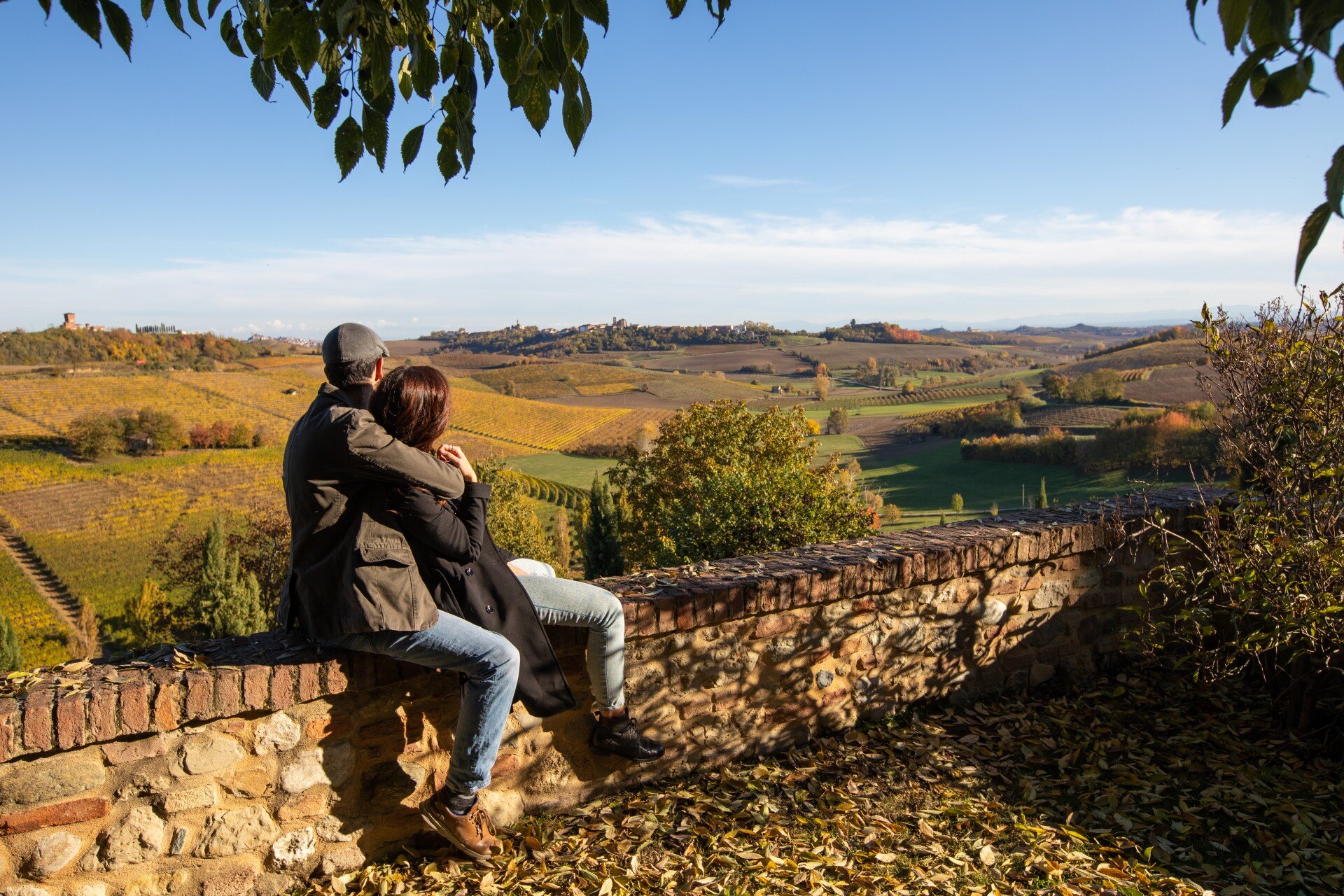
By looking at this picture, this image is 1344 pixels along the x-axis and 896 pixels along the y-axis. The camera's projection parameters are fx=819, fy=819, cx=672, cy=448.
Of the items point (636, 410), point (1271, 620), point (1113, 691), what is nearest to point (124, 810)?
point (1113, 691)

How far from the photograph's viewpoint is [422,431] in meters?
2.61

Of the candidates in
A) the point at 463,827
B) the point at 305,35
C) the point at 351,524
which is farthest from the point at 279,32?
the point at 463,827

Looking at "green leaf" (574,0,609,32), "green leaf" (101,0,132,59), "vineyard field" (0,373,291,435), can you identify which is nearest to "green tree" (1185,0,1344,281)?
"green leaf" (574,0,609,32)

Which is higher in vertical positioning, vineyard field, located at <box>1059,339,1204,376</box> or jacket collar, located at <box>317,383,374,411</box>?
vineyard field, located at <box>1059,339,1204,376</box>

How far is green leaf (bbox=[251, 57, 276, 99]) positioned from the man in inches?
30.1

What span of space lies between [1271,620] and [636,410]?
206 feet

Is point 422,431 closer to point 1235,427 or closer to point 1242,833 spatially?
point 1242,833

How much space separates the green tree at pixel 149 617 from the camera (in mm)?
38719

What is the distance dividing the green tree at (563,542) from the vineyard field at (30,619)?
857 inches

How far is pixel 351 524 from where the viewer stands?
97.9 inches

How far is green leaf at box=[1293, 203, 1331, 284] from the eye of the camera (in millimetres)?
1089

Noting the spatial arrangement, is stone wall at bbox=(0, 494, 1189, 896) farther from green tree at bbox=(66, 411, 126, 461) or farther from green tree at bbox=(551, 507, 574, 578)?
green tree at bbox=(66, 411, 126, 461)

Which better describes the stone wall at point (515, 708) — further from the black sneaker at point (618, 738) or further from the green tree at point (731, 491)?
the green tree at point (731, 491)

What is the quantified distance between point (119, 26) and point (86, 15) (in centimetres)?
15
